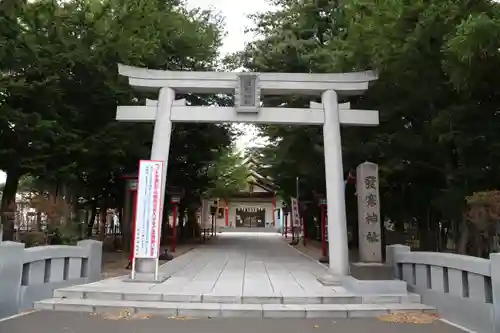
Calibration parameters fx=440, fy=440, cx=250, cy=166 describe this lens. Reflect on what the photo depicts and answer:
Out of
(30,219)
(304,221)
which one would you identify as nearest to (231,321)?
(30,219)

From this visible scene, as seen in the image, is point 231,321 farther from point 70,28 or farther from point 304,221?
point 304,221

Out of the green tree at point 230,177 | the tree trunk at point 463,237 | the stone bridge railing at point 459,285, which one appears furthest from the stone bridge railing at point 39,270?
the green tree at point 230,177

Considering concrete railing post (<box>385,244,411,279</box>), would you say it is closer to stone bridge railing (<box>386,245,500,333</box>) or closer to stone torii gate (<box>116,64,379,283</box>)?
stone bridge railing (<box>386,245,500,333</box>)

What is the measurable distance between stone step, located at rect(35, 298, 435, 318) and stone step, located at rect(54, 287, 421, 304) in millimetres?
189

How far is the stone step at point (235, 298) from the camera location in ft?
26.9

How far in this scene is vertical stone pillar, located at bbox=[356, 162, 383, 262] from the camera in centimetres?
1222

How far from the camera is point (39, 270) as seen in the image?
8359 mm

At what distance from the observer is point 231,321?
7172 mm

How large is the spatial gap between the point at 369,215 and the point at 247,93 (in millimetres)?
4968

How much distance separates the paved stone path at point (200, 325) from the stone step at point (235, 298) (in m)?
0.85

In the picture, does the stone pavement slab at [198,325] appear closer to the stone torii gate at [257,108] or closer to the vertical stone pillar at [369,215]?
the stone torii gate at [257,108]

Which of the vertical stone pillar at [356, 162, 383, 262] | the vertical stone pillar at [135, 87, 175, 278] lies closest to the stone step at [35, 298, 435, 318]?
the vertical stone pillar at [135, 87, 175, 278]

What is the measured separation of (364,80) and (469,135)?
9.56ft

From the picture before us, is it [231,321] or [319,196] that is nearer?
[231,321]
